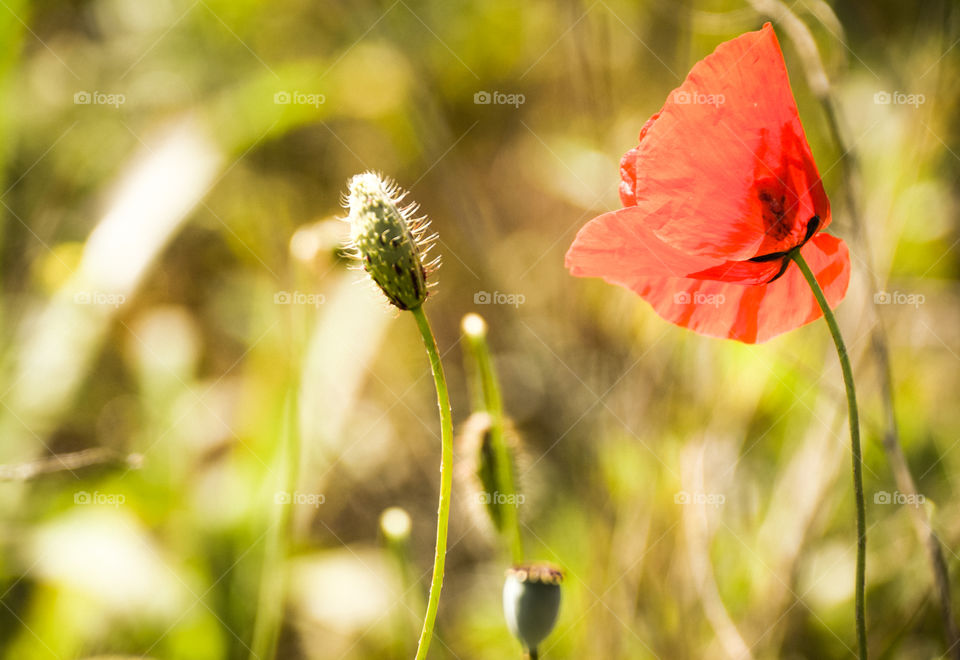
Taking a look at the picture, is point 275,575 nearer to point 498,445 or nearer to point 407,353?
point 498,445

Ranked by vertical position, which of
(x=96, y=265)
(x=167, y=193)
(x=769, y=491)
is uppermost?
(x=167, y=193)

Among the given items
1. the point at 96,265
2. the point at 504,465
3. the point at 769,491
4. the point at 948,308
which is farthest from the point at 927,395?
the point at 96,265

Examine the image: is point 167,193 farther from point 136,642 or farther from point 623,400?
point 623,400

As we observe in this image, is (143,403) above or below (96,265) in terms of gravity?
below

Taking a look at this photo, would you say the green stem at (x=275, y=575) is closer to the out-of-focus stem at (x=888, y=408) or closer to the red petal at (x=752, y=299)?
the red petal at (x=752, y=299)

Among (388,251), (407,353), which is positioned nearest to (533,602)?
(388,251)

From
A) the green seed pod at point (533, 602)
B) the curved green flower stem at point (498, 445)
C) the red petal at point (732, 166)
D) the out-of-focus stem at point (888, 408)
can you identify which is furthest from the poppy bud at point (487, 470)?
the out-of-focus stem at point (888, 408)

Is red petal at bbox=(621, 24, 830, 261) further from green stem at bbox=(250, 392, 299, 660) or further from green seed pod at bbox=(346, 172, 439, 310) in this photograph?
green stem at bbox=(250, 392, 299, 660)

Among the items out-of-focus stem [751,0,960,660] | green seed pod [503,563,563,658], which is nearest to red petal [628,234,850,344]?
out-of-focus stem [751,0,960,660]
